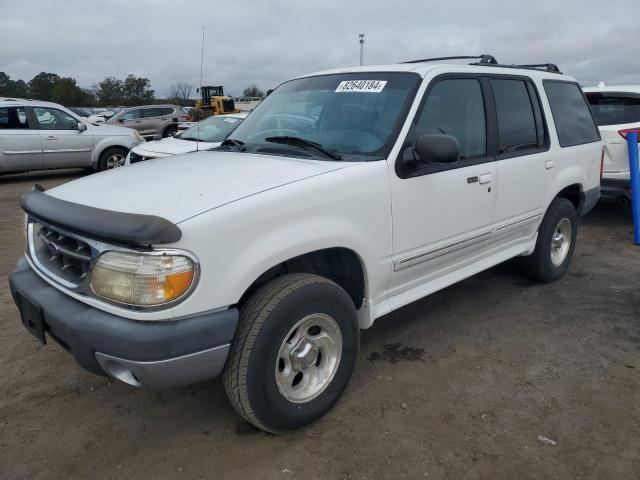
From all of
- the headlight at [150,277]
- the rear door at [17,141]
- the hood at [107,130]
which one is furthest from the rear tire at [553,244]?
the rear door at [17,141]

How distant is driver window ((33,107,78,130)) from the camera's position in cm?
1103

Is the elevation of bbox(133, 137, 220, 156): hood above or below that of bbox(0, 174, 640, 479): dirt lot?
above

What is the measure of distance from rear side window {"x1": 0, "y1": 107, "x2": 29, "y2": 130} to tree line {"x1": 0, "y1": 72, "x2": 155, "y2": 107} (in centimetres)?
4115

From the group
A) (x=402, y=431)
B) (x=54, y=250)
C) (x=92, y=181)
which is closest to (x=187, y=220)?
(x=54, y=250)

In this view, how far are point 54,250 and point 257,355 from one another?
1.19 m

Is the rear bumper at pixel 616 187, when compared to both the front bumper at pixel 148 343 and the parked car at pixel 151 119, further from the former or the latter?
the parked car at pixel 151 119

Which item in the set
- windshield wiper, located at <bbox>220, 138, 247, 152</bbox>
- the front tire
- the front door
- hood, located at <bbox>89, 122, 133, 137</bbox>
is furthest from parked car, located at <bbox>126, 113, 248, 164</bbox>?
the front tire

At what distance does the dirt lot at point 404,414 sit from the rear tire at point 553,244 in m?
0.58

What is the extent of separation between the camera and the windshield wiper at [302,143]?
9.88 feet

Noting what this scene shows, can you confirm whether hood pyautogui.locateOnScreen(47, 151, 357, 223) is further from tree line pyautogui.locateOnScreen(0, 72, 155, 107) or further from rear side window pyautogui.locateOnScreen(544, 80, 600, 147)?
tree line pyautogui.locateOnScreen(0, 72, 155, 107)

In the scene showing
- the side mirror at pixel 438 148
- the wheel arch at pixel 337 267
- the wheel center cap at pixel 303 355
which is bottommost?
the wheel center cap at pixel 303 355

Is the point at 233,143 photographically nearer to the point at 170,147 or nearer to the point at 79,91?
the point at 170,147

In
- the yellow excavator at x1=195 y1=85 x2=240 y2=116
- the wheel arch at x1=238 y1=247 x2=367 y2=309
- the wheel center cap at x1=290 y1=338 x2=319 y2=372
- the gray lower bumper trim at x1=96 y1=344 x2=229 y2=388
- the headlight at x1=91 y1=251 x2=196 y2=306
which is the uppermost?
the yellow excavator at x1=195 y1=85 x2=240 y2=116

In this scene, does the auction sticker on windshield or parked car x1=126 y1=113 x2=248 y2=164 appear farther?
parked car x1=126 y1=113 x2=248 y2=164
